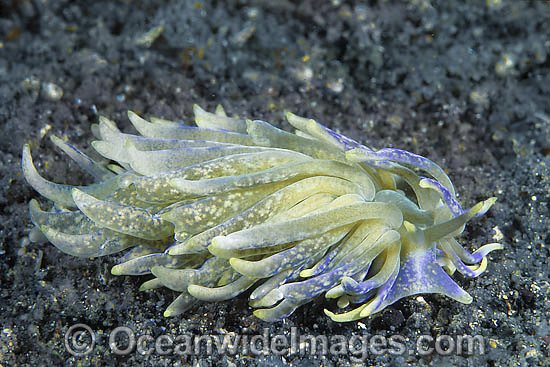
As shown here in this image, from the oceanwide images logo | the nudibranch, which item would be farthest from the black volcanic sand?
the nudibranch

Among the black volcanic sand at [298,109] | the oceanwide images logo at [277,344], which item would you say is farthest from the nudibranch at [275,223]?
the black volcanic sand at [298,109]

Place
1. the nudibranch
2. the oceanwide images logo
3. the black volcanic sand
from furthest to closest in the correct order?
the black volcanic sand
the oceanwide images logo
the nudibranch

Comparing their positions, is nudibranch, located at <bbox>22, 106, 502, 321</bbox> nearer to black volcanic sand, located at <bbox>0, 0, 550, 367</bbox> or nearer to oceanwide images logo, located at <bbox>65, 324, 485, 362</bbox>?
oceanwide images logo, located at <bbox>65, 324, 485, 362</bbox>

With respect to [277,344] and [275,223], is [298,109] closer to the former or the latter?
[275,223]

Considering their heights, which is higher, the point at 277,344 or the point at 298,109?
the point at 298,109

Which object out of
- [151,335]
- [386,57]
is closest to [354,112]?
[386,57]

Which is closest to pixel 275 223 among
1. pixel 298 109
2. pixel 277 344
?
pixel 277 344
